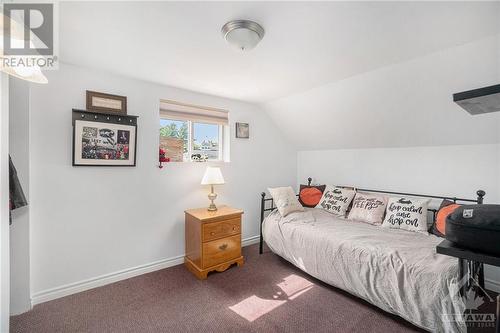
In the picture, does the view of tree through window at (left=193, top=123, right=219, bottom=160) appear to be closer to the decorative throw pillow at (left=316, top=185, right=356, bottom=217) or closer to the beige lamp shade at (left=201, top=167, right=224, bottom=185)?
the beige lamp shade at (left=201, top=167, right=224, bottom=185)

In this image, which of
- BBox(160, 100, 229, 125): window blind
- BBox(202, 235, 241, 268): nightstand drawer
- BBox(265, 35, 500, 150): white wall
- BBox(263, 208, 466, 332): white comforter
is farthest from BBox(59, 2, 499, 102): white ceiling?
BBox(202, 235, 241, 268): nightstand drawer

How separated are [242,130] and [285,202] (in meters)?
1.17

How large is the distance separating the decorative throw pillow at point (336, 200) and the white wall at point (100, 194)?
4.07 feet

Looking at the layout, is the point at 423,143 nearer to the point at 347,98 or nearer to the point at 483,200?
the point at 483,200

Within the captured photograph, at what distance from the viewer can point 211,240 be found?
2.58 m

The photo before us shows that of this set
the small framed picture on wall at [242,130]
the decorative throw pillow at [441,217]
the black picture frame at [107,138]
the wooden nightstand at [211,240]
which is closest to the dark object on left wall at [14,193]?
the black picture frame at [107,138]

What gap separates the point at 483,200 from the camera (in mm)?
2344

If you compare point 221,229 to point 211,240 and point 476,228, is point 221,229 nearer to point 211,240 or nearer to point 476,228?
point 211,240

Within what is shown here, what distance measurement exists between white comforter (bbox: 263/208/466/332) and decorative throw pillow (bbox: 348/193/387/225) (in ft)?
0.40

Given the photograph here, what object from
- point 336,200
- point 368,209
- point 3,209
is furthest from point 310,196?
point 3,209

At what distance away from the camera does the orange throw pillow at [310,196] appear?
10.9 feet

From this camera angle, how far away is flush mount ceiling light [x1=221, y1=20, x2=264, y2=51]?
150 cm

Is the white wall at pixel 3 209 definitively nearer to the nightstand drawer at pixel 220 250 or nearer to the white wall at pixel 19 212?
the white wall at pixel 19 212

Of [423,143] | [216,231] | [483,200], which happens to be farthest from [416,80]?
[216,231]
